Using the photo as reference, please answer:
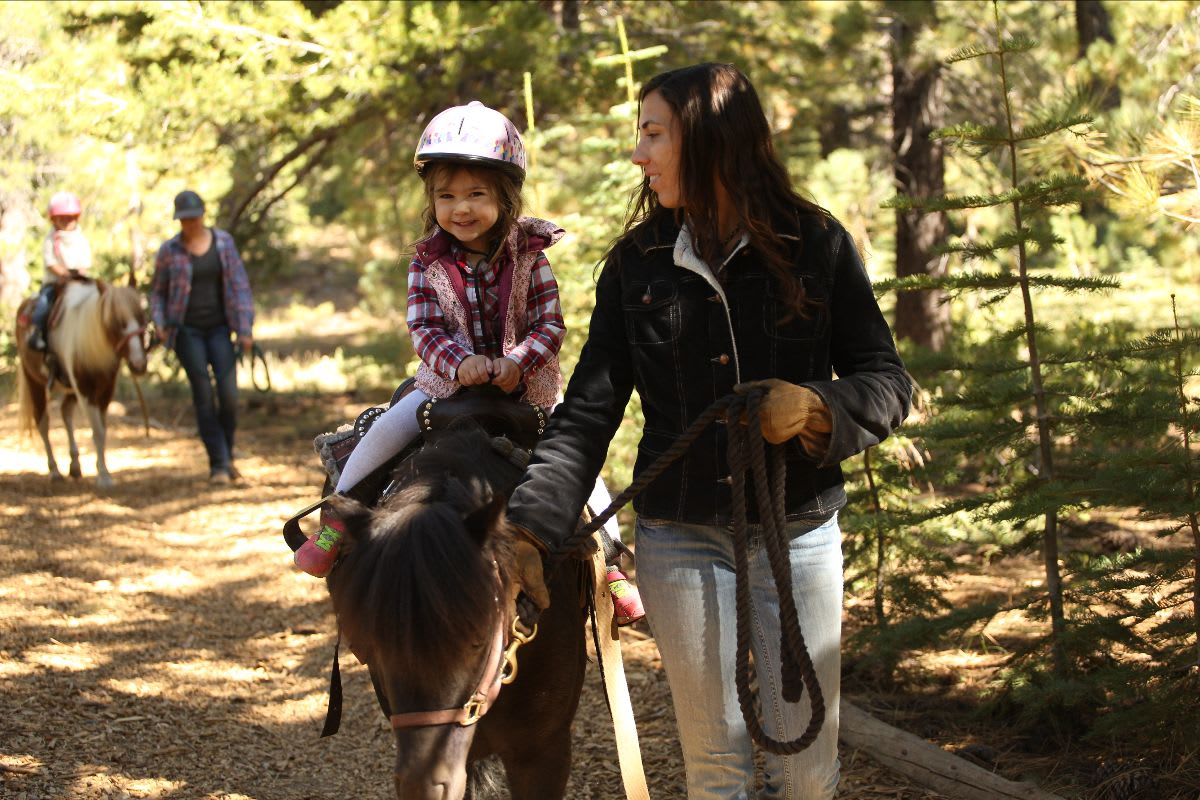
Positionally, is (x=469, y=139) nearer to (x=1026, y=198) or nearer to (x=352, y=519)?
(x=352, y=519)

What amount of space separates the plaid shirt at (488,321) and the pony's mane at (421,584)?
951 mm

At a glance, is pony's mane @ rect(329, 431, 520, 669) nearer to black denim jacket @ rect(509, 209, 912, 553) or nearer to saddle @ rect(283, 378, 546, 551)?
black denim jacket @ rect(509, 209, 912, 553)

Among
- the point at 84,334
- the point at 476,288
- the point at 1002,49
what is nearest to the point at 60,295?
the point at 84,334

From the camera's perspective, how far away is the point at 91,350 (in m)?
10.4

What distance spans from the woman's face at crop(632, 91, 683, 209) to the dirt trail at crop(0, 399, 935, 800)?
2.60 metres

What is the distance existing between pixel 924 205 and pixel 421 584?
2908 mm

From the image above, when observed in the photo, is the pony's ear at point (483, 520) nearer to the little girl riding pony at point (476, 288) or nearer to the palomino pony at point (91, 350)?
the little girl riding pony at point (476, 288)

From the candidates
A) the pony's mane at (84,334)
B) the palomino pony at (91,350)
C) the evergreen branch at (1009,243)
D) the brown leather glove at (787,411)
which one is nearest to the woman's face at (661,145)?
the brown leather glove at (787,411)

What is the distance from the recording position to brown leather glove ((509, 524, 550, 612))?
2555 millimetres

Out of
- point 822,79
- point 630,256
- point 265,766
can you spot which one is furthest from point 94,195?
point 630,256

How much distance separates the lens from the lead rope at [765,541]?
2.40m

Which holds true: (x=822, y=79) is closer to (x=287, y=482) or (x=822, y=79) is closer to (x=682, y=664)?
(x=287, y=482)

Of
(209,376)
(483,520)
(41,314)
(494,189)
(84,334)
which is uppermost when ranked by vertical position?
(41,314)

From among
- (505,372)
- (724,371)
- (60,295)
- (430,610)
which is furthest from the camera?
(60,295)
